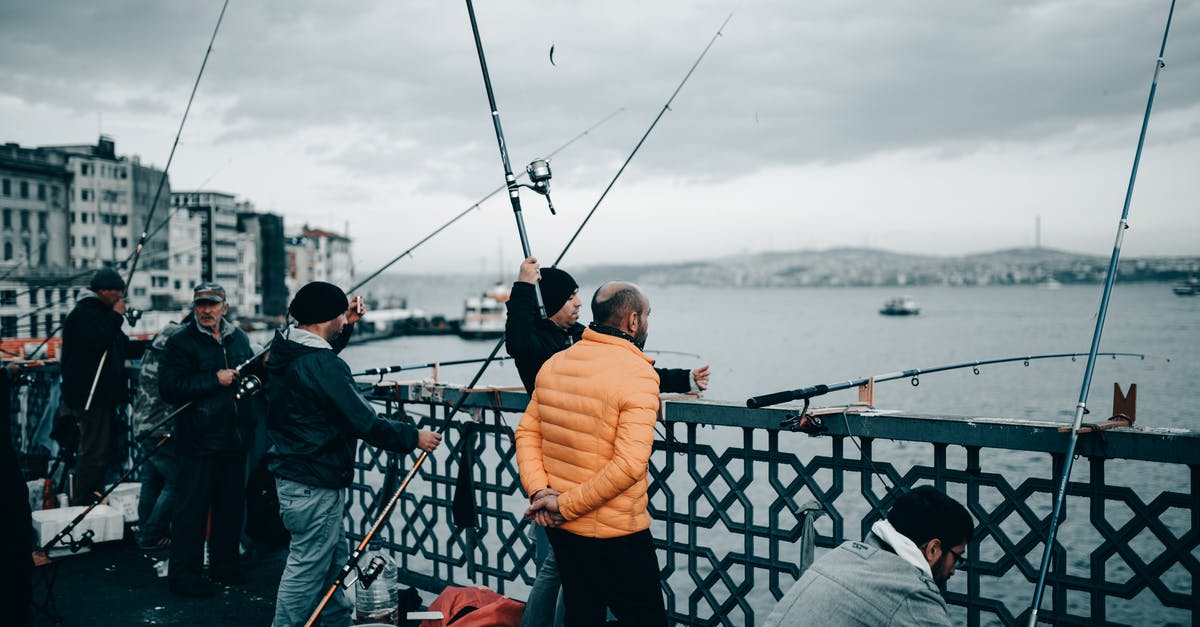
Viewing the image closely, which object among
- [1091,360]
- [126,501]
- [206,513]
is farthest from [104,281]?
[1091,360]

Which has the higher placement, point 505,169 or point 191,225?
point 191,225

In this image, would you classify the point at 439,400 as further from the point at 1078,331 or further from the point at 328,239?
the point at 328,239

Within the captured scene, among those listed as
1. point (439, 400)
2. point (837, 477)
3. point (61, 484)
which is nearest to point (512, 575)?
point (439, 400)

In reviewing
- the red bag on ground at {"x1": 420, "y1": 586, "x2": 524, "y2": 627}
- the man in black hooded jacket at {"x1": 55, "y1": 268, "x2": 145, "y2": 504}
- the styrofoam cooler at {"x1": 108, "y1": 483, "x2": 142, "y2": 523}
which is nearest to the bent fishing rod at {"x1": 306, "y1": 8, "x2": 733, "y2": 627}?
the red bag on ground at {"x1": 420, "y1": 586, "x2": 524, "y2": 627}

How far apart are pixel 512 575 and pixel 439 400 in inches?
40.1

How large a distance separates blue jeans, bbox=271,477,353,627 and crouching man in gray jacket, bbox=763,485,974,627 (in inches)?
87.9

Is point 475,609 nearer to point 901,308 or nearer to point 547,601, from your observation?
point 547,601

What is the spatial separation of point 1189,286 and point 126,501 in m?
179

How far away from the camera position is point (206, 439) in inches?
196

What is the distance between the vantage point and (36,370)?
7488mm

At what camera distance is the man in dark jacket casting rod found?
12.0 ft

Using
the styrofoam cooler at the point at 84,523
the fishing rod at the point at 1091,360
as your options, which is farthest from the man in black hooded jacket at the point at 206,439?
the fishing rod at the point at 1091,360

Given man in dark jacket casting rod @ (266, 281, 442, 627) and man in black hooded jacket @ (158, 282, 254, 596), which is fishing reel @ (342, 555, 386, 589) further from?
man in black hooded jacket @ (158, 282, 254, 596)

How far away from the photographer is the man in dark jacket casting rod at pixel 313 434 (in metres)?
3.66
